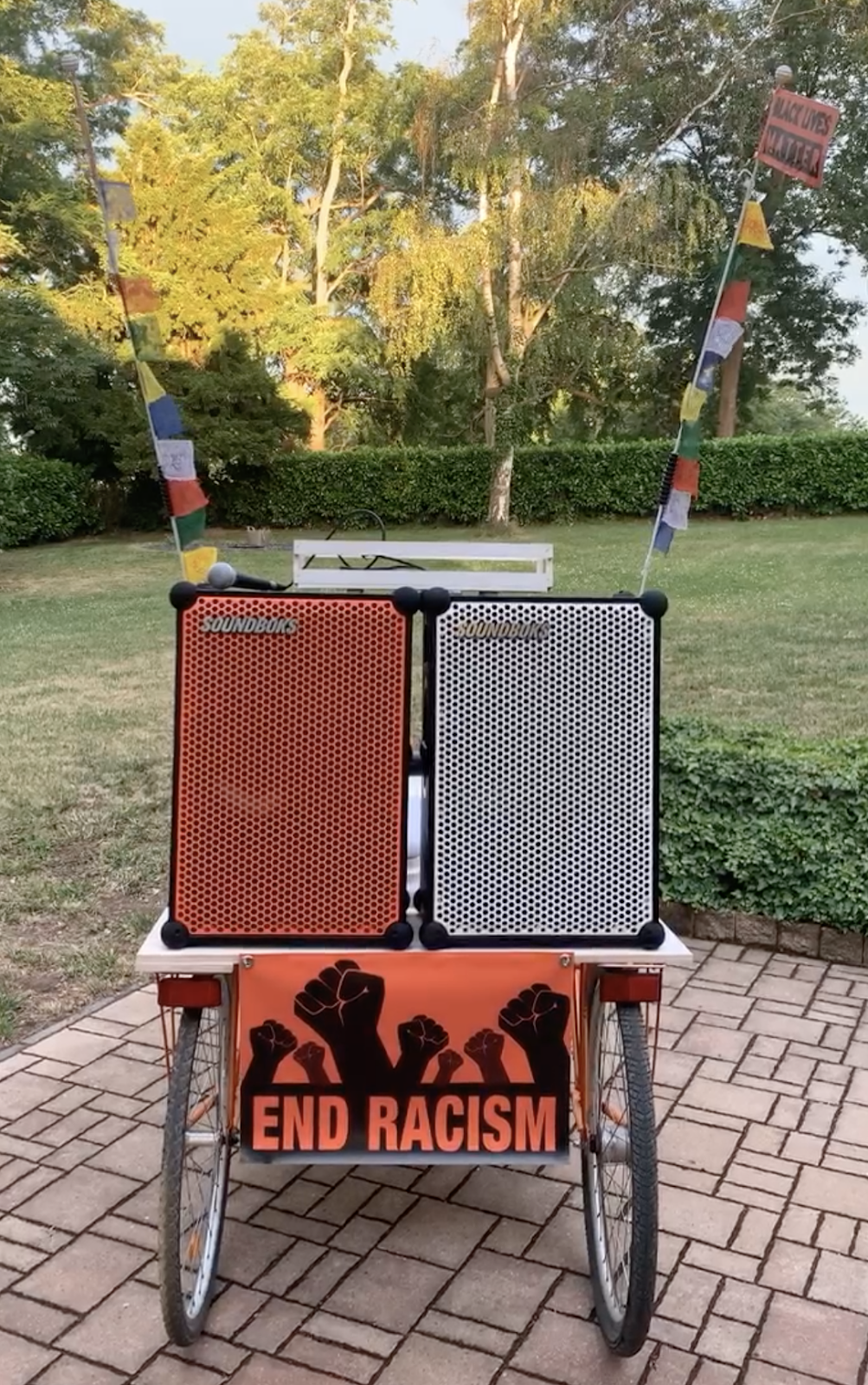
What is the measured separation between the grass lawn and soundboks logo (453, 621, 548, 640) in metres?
2.37

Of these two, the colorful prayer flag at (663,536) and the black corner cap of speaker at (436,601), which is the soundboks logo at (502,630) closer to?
the black corner cap of speaker at (436,601)

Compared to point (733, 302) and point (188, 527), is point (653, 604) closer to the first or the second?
point (188, 527)

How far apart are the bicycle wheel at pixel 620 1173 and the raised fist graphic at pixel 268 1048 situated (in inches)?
25.1

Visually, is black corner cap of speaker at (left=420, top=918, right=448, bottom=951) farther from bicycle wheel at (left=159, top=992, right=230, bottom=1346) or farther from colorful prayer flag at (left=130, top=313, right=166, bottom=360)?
colorful prayer flag at (left=130, top=313, right=166, bottom=360)

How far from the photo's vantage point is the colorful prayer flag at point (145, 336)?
3242 mm

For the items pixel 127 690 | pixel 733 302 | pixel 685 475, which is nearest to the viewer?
pixel 685 475

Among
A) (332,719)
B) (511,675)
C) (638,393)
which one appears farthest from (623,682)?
(638,393)

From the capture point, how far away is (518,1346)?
7.39 feet

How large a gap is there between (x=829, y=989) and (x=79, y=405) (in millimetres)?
22842

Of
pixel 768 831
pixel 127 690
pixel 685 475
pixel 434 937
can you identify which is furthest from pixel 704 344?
pixel 127 690

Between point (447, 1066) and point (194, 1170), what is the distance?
55 cm

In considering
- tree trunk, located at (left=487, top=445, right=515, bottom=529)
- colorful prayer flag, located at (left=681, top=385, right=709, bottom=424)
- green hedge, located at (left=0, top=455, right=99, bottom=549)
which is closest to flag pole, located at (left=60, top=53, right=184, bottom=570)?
colorful prayer flag, located at (left=681, top=385, right=709, bottom=424)

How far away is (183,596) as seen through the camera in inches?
82.4

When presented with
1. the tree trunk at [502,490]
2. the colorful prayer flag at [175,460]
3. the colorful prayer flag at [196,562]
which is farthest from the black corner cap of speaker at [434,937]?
the tree trunk at [502,490]
